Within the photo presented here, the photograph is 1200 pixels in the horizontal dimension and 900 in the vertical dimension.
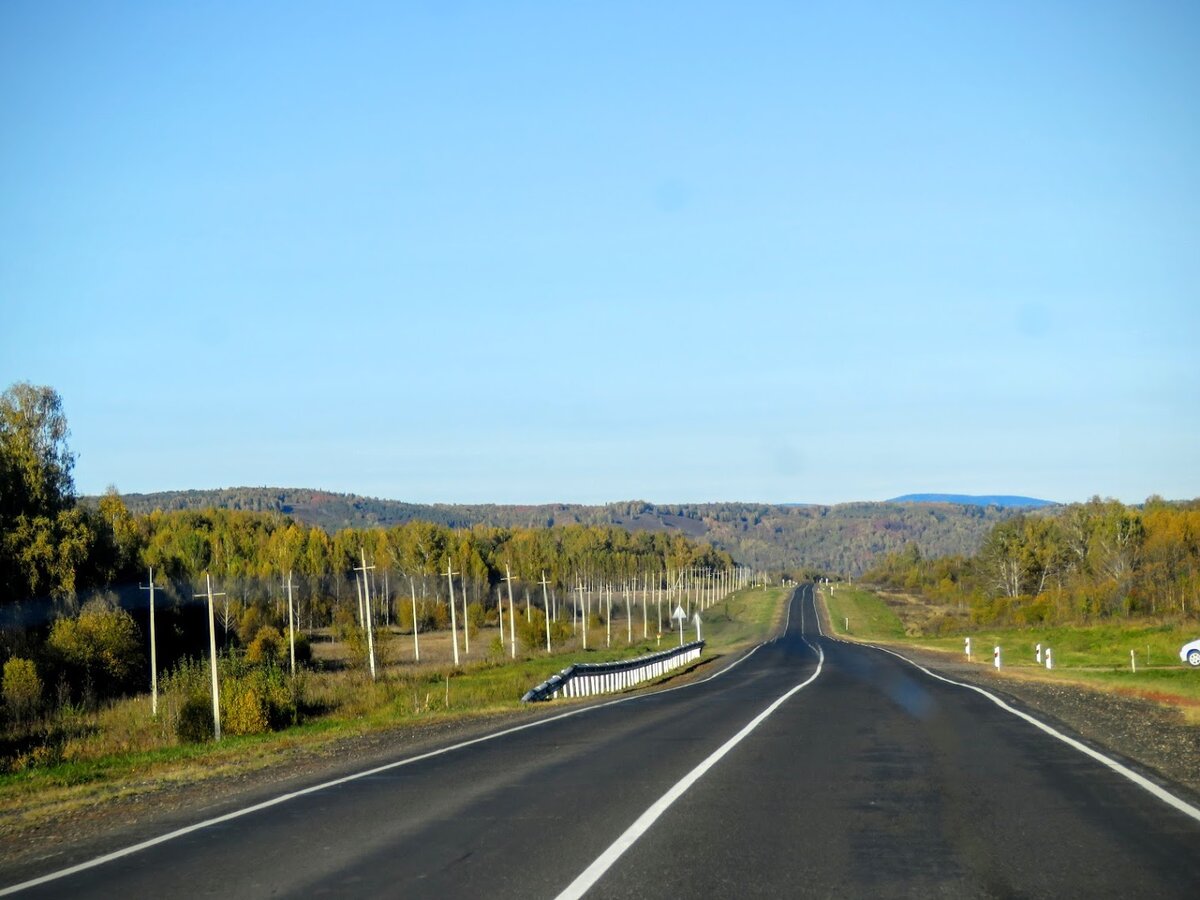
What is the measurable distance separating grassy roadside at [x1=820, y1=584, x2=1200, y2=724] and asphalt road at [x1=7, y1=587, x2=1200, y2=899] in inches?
338

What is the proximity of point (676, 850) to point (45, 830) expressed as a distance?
6.48 m

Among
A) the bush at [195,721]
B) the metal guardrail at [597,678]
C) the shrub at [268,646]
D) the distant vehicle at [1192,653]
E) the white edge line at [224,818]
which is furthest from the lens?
the shrub at [268,646]

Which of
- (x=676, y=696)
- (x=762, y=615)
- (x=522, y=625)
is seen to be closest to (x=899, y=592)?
(x=762, y=615)

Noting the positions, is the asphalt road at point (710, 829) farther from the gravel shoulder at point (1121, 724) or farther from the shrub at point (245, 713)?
the shrub at point (245, 713)

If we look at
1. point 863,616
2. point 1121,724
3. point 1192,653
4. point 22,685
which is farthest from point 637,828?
point 863,616

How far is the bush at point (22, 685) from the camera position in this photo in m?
44.7

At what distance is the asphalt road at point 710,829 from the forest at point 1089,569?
206ft

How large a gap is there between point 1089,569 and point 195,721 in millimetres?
113690

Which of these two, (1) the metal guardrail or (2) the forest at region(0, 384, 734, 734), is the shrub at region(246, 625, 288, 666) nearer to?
(2) the forest at region(0, 384, 734, 734)

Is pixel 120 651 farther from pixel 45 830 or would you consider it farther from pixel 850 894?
pixel 850 894

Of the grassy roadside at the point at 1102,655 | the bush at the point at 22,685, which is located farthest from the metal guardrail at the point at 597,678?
the bush at the point at 22,685

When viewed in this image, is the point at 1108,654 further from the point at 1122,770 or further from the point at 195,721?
the point at 1122,770

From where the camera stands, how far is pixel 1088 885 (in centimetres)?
739

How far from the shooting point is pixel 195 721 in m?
25.9
